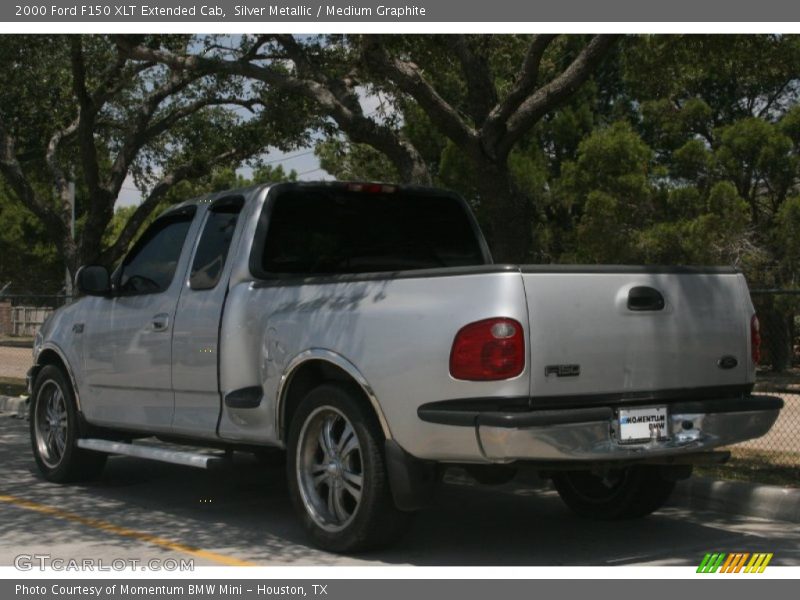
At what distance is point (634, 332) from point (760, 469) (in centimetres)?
378

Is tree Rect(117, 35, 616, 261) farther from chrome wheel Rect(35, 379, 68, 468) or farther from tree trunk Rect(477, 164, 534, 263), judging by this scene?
chrome wheel Rect(35, 379, 68, 468)

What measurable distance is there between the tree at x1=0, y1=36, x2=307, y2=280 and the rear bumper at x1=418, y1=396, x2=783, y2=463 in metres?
11.5

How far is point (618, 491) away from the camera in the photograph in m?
7.96

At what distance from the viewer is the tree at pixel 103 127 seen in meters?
18.4

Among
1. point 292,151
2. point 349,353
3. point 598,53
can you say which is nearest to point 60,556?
point 349,353

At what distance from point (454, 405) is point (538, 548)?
1503mm

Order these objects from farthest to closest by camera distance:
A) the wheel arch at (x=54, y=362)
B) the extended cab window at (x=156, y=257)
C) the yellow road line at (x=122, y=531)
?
the wheel arch at (x=54, y=362) → the extended cab window at (x=156, y=257) → the yellow road line at (x=122, y=531)

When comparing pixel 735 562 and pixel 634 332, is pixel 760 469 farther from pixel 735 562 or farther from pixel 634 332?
pixel 634 332

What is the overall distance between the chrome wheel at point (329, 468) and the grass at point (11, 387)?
36.5ft

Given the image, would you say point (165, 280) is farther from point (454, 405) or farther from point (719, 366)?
point (719, 366)

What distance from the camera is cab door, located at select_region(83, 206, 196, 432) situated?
841cm

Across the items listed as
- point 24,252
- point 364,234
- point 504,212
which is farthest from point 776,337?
point 24,252

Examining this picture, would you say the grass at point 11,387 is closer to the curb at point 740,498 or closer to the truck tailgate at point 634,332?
the curb at point 740,498

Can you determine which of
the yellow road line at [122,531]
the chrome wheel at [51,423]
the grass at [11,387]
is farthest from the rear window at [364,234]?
the grass at [11,387]
